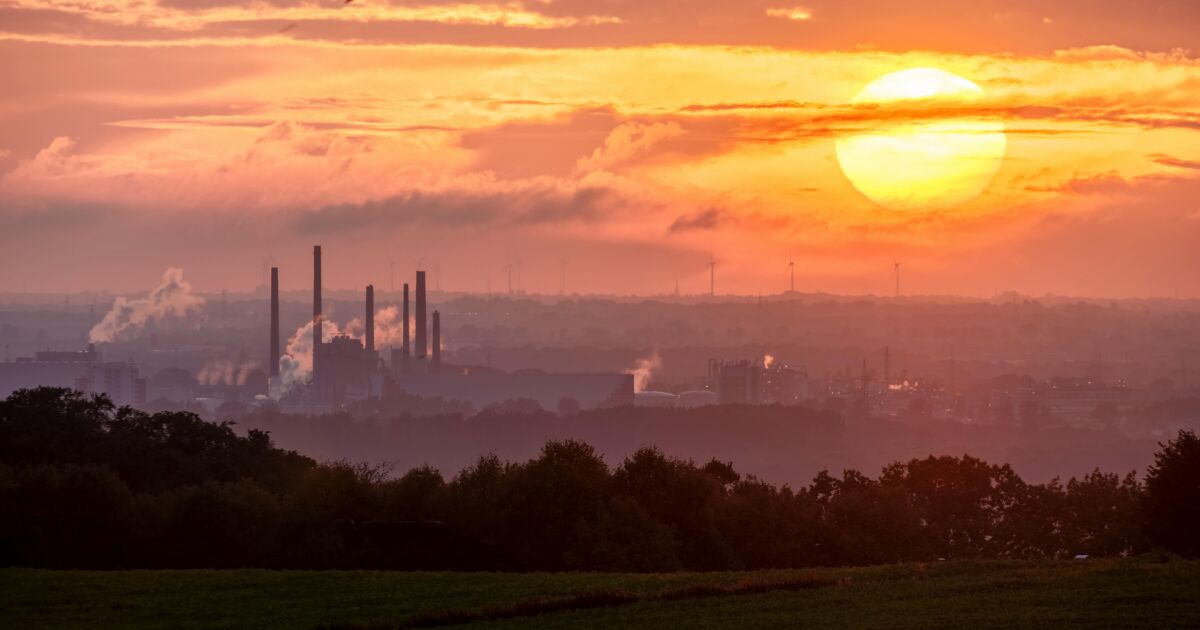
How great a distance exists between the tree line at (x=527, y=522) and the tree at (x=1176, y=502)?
52 mm

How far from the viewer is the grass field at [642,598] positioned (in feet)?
120

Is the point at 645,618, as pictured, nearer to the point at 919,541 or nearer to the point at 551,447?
the point at 551,447

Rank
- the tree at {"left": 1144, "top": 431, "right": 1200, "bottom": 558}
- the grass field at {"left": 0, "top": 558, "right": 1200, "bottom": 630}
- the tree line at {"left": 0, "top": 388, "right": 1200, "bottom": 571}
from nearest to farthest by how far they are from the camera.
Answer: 1. the grass field at {"left": 0, "top": 558, "right": 1200, "bottom": 630}
2. the tree line at {"left": 0, "top": 388, "right": 1200, "bottom": 571}
3. the tree at {"left": 1144, "top": 431, "right": 1200, "bottom": 558}

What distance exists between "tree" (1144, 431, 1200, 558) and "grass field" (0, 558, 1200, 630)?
1857 cm

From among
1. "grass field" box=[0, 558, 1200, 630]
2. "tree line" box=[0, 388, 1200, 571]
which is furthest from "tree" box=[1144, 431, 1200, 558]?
"grass field" box=[0, 558, 1200, 630]

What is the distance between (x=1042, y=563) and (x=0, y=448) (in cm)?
5274

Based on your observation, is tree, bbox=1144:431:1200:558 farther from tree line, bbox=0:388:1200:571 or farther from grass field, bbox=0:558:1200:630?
grass field, bbox=0:558:1200:630

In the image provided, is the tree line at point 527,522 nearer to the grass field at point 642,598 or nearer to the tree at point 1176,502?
the tree at point 1176,502

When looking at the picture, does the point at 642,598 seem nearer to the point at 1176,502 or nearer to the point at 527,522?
the point at 527,522

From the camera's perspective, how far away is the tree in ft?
203

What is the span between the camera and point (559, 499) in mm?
63531

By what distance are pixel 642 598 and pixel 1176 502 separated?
98.1ft

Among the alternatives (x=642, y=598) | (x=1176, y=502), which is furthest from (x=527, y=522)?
(x=1176, y=502)

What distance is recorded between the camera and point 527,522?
62312mm
